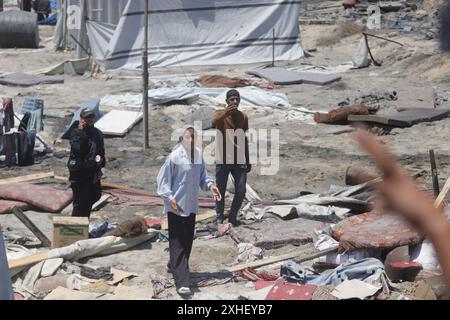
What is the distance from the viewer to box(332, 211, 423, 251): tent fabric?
26.3 feet

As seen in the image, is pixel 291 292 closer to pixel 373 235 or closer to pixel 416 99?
pixel 373 235

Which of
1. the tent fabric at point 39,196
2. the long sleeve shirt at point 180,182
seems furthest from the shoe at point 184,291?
the tent fabric at point 39,196

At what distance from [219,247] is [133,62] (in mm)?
15232

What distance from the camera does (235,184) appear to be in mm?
10086

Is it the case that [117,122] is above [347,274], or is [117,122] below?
below

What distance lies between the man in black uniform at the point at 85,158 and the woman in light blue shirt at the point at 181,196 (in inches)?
68.2

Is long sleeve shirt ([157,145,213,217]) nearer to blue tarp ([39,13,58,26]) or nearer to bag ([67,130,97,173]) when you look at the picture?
bag ([67,130,97,173])

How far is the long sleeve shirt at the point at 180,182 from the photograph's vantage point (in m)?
7.78

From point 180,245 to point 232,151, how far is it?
241 centimetres

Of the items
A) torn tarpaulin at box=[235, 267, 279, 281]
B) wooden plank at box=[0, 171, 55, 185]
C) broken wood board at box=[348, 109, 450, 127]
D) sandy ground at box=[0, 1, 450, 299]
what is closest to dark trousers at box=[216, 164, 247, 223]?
sandy ground at box=[0, 1, 450, 299]

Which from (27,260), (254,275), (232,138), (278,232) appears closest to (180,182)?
(254,275)

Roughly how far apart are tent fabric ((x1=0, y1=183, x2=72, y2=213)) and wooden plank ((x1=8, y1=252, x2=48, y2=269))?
2.62m

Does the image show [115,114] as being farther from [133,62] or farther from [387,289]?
[387,289]

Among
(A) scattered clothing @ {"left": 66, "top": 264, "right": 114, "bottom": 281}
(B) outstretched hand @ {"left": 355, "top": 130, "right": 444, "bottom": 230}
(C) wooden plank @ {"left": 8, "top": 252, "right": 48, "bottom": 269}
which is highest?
(B) outstretched hand @ {"left": 355, "top": 130, "right": 444, "bottom": 230}
